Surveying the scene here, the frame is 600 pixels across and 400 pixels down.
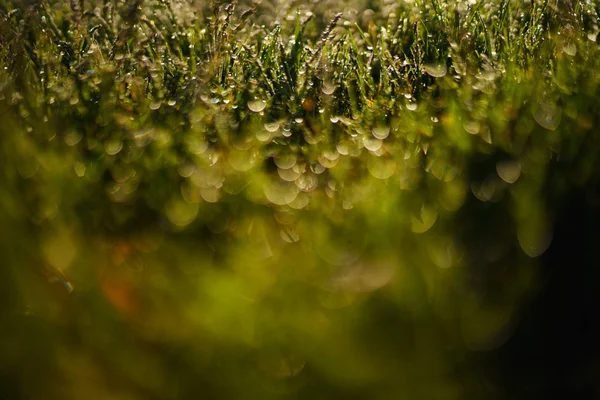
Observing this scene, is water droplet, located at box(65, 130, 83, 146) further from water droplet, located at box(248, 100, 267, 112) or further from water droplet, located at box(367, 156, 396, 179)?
water droplet, located at box(367, 156, 396, 179)

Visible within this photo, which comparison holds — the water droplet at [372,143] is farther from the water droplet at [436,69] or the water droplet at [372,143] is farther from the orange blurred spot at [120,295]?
the orange blurred spot at [120,295]

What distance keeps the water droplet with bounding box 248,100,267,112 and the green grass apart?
15cm

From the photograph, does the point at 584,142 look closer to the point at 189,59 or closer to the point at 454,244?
the point at 454,244

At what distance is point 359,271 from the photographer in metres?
1.14

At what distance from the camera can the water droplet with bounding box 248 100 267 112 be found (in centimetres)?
161

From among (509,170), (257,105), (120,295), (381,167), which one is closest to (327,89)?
(257,105)

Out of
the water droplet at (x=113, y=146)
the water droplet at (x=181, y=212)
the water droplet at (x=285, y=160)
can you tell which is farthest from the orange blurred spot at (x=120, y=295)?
the water droplet at (x=285, y=160)

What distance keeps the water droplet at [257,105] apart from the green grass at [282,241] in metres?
0.15

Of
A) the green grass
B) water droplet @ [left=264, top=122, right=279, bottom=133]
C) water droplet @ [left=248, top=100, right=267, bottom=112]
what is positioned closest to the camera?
the green grass

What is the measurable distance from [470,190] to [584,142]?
0.77 ft

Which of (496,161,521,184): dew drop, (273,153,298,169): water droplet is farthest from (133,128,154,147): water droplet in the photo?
(496,161,521,184): dew drop

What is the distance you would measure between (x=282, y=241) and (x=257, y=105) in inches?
22.2

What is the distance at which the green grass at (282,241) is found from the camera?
1.14 metres

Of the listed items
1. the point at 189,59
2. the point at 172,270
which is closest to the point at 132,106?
the point at 189,59
